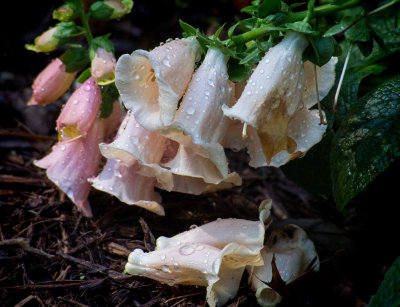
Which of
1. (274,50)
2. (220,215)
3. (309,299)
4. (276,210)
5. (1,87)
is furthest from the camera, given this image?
(1,87)

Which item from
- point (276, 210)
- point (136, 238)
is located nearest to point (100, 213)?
point (136, 238)

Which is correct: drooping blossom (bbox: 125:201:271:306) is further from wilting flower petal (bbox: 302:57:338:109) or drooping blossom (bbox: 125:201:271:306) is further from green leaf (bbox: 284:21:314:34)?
green leaf (bbox: 284:21:314:34)

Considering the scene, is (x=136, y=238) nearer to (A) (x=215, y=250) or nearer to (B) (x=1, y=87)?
(A) (x=215, y=250)

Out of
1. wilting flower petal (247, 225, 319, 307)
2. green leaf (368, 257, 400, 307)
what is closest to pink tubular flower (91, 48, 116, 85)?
wilting flower petal (247, 225, 319, 307)

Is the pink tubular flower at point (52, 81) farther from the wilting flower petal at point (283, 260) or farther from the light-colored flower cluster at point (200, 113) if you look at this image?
the wilting flower petal at point (283, 260)

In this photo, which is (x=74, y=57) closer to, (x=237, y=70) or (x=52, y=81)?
(x=52, y=81)

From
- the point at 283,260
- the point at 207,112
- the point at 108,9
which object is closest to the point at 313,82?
the point at 207,112
